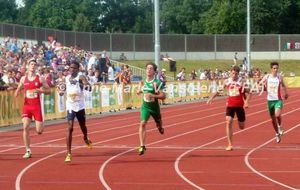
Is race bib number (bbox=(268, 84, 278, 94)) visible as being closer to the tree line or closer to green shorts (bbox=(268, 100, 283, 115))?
green shorts (bbox=(268, 100, 283, 115))

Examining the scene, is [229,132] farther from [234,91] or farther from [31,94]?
[31,94]

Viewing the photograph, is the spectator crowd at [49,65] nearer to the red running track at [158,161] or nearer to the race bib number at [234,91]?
the red running track at [158,161]

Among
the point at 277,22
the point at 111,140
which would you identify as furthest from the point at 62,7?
the point at 111,140

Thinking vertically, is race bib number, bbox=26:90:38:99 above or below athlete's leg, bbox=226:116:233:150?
above

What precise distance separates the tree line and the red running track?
79.8 meters

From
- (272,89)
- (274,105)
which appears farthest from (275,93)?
(274,105)

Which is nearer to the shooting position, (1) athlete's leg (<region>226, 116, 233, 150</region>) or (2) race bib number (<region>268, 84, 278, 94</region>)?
(1) athlete's leg (<region>226, 116, 233, 150</region>)

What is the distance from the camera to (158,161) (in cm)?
1573

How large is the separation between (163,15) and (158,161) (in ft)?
349

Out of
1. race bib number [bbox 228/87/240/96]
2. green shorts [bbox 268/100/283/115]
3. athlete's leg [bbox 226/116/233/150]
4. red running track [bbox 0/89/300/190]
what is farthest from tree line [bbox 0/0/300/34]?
athlete's leg [bbox 226/116/233/150]

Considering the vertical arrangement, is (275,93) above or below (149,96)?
below

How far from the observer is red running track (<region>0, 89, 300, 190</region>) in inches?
495

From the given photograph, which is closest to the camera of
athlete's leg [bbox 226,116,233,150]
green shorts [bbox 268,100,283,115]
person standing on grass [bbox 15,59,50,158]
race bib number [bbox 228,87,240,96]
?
person standing on grass [bbox 15,59,50,158]

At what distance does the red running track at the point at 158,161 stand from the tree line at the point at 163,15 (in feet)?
262
